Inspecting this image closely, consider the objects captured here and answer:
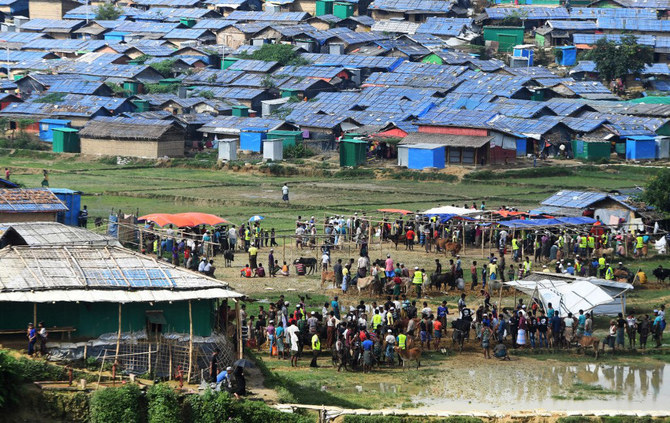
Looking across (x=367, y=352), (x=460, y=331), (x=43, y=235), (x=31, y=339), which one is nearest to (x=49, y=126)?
(x=43, y=235)

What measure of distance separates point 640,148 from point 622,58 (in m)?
15.8

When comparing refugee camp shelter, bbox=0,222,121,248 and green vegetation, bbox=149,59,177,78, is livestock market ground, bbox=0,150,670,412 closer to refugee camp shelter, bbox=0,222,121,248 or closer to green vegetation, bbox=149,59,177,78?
refugee camp shelter, bbox=0,222,121,248

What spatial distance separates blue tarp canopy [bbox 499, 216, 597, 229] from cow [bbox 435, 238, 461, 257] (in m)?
1.59

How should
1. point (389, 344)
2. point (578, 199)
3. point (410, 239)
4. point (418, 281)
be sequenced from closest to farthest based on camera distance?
point (389, 344)
point (418, 281)
point (410, 239)
point (578, 199)

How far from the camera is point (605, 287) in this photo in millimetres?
29938

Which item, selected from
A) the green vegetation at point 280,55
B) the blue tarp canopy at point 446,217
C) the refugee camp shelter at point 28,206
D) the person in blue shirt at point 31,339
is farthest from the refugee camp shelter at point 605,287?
the green vegetation at point 280,55

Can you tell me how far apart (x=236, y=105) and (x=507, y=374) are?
46408mm

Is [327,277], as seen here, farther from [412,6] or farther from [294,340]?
[412,6]

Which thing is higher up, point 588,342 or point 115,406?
point 115,406

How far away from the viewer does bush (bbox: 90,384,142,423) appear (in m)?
20.1

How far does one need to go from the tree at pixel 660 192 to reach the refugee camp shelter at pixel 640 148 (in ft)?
62.6

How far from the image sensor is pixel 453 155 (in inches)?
2297

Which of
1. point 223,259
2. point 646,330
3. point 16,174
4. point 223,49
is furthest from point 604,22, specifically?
point 646,330

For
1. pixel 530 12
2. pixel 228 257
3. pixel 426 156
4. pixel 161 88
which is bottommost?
pixel 228 257
